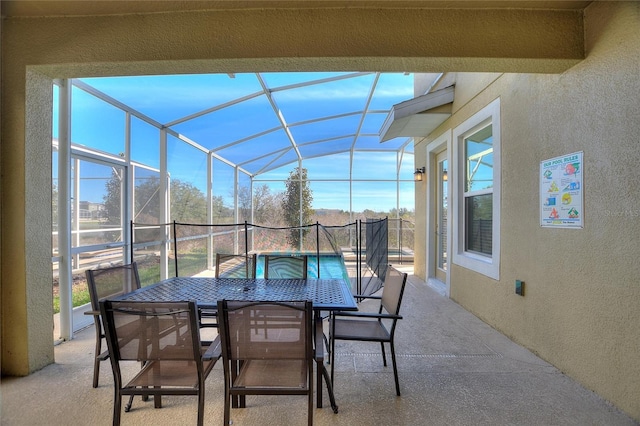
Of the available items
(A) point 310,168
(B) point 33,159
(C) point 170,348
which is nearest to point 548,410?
(C) point 170,348

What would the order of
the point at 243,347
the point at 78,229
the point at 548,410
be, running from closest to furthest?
the point at 243,347, the point at 548,410, the point at 78,229

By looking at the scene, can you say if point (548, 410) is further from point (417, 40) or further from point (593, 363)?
A: point (417, 40)

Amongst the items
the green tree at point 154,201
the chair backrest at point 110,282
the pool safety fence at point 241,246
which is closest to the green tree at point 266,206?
the pool safety fence at point 241,246

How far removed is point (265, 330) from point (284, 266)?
1600 mm

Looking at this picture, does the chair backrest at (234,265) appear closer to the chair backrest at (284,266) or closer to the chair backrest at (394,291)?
the chair backrest at (284,266)

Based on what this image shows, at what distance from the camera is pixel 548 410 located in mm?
2113

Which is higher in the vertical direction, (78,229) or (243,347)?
(78,229)

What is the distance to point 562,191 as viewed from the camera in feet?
8.55

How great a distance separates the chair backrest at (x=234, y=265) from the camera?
325cm

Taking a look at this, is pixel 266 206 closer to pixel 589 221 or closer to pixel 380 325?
pixel 380 325

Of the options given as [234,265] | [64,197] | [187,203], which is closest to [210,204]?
[187,203]

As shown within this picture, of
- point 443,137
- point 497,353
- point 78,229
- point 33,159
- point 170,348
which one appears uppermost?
point 443,137

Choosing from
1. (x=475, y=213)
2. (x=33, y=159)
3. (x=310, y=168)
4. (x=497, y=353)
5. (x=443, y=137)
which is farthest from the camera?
(x=310, y=168)

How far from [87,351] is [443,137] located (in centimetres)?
539
